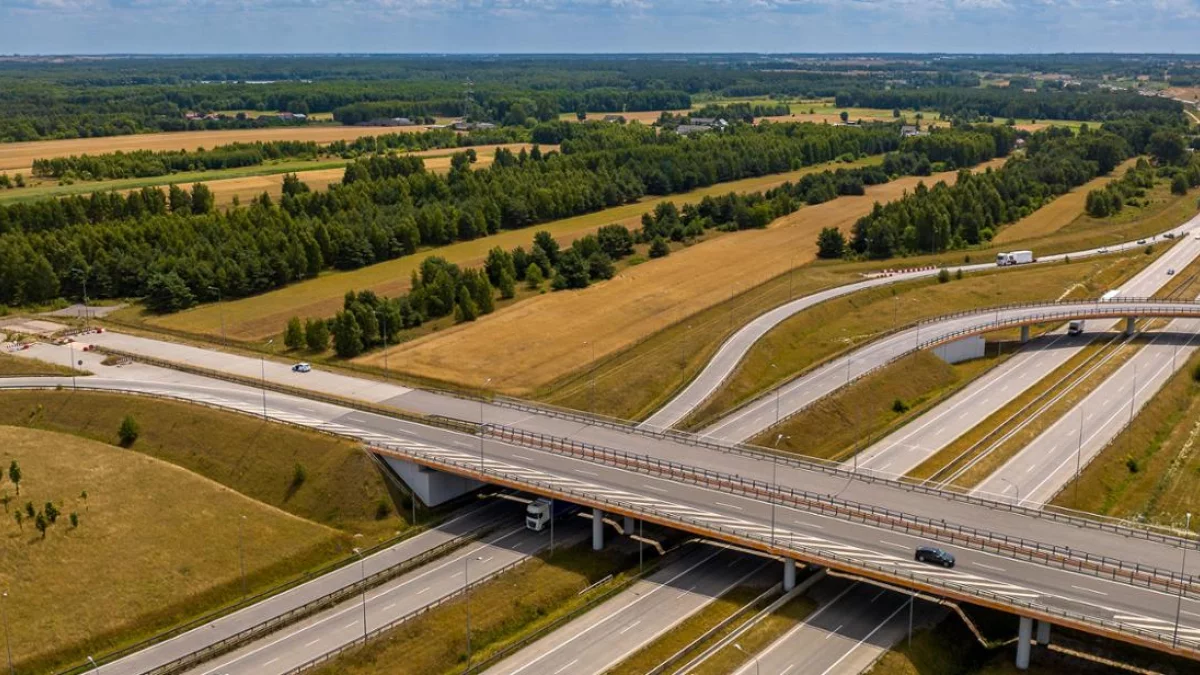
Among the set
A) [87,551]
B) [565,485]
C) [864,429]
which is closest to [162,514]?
[87,551]

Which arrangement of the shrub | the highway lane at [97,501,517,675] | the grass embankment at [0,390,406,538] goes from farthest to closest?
the shrub
the grass embankment at [0,390,406,538]
the highway lane at [97,501,517,675]

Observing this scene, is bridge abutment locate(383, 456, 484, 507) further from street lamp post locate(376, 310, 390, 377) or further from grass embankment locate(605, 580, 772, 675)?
street lamp post locate(376, 310, 390, 377)

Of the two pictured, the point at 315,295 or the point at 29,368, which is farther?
the point at 315,295

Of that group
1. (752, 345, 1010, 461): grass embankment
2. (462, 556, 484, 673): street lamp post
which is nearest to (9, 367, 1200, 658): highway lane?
(462, 556, 484, 673): street lamp post

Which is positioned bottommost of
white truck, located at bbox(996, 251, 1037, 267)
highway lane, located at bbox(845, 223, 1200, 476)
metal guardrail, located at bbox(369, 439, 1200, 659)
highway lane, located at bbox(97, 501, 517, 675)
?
highway lane, located at bbox(97, 501, 517, 675)

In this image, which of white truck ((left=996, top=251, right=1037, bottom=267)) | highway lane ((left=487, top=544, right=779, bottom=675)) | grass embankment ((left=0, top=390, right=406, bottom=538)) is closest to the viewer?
highway lane ((left=487, top=544, right=779, bottom=675))

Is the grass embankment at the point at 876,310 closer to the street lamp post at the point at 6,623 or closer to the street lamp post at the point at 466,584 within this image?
the street lamp post at the point at 466,584

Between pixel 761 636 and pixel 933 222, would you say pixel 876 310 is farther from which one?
pixel 761 636

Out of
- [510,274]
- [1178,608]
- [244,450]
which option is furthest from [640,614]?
[510,274]

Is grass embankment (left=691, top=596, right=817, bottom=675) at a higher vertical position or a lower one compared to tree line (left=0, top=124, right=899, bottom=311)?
lower
